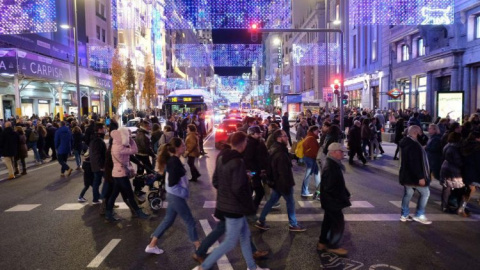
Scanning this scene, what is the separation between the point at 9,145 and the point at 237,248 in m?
9.49

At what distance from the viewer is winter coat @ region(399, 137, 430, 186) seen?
22.4 feet

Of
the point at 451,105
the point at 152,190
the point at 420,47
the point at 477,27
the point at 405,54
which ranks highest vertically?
the point at 477,27

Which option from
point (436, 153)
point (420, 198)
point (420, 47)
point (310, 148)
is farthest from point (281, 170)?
point (420, 47)

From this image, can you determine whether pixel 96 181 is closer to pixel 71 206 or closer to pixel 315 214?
pixel 71 206

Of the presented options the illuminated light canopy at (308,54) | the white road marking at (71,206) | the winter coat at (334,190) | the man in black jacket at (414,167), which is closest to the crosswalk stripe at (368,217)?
the man in black jacket at (414,167)

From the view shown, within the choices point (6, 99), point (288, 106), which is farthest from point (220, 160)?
point (288, 106)

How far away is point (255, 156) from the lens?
718 centimetres

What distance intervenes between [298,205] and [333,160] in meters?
3.21

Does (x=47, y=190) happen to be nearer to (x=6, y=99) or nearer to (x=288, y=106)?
(x=6, y=99)

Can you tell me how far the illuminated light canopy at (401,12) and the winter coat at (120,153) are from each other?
16.2 metres

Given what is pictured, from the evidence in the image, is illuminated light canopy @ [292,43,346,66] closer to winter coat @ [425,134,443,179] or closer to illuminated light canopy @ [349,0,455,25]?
illuminated light canopy @ [349,0,455,25]

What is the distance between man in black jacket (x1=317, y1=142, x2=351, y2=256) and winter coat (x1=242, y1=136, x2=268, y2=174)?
1666mm

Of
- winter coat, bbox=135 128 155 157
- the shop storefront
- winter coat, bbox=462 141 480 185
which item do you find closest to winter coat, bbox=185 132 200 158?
winter coat, bbox=135 128 155 157

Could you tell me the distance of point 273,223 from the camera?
7328 mm
